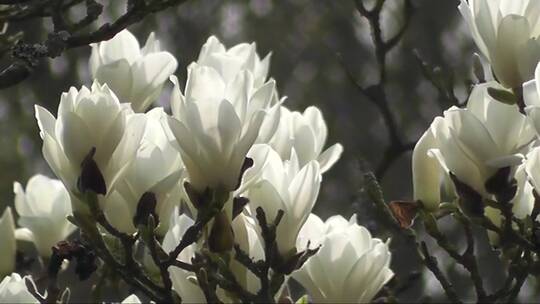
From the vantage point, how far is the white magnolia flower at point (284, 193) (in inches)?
69.3

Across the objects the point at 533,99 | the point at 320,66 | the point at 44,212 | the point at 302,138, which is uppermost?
the point at 533,99

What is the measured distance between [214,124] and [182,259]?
301 millimetres

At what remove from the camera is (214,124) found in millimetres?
1679

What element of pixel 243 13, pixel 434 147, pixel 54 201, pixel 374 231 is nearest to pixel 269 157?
pixel 434 147

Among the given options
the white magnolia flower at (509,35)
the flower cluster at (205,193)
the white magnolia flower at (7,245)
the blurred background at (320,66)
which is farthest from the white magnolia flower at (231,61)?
the blurred background at (320,66)

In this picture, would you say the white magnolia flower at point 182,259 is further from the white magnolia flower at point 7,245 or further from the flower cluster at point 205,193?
the white magnolia flower at point 7,245

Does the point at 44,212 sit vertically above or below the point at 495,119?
below

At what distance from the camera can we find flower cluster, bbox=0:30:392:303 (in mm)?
1699

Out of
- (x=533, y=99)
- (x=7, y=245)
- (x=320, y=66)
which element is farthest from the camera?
(x=320, y=66)

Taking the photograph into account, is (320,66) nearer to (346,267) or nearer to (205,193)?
(346,267)

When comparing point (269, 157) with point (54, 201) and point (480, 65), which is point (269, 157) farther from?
point (54, 201)

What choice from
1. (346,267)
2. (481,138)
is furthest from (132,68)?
(481,138)

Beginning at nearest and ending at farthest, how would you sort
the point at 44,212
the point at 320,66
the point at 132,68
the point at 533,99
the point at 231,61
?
the point at 533,99 < the point at 231,61 < the point at 132,68 < the point at 44,212 < the point at 320,66

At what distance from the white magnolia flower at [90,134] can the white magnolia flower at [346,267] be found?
1.02ft
